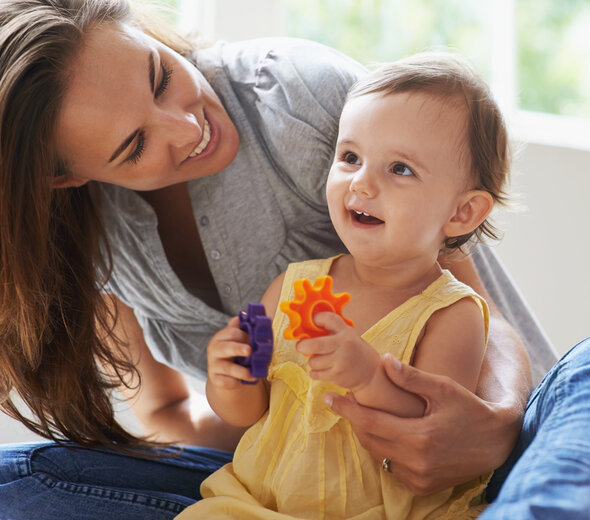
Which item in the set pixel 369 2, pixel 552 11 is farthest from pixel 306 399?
→ pixel 552 11

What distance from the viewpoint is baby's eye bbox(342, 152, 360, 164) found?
1.02 m

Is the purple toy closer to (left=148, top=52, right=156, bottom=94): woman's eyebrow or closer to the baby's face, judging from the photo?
the baby's face

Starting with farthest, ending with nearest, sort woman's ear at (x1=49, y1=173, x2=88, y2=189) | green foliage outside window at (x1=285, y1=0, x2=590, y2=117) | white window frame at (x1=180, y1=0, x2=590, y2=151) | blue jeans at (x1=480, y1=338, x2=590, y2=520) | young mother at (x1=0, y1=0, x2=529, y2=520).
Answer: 1. green foliage outside window at (x1=285, y1=0, x2=590, y2=117)
2. white window frame at (x1=180, y1=0, x2=590, y2=151)
3. woman's ear at (x1=49, y1=173, x2=88, y2=189)
4. young mother at (x1=0, y1=0, x2=529, y2=520)
5. blue jeans at (x1=480, y1=338, x2=590, y2=520)

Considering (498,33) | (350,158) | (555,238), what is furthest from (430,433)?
(498,33)

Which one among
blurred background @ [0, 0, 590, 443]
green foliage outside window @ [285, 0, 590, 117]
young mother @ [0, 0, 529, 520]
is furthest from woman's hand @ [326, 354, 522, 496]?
green foliage outside window @ [285, 0, 590, 117]

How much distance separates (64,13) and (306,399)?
0.67 meters

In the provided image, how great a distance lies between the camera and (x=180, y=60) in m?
1.20

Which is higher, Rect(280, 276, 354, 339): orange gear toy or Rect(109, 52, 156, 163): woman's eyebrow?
Rect(109, 52, 156, 163): woman's eyebrow

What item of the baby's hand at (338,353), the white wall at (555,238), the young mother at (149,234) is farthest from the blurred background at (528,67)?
the baby's hand at (338,353)

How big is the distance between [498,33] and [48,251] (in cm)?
203

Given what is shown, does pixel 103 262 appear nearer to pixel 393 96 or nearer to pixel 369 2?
pixel 393 96

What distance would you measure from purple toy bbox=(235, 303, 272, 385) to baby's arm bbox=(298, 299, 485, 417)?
0.06 meters

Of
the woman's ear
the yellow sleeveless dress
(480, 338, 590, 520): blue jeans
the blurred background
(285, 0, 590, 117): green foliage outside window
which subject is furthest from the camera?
(285, 0, 590, 117): green foliage outside window

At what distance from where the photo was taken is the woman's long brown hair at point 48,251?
109 centimetres
